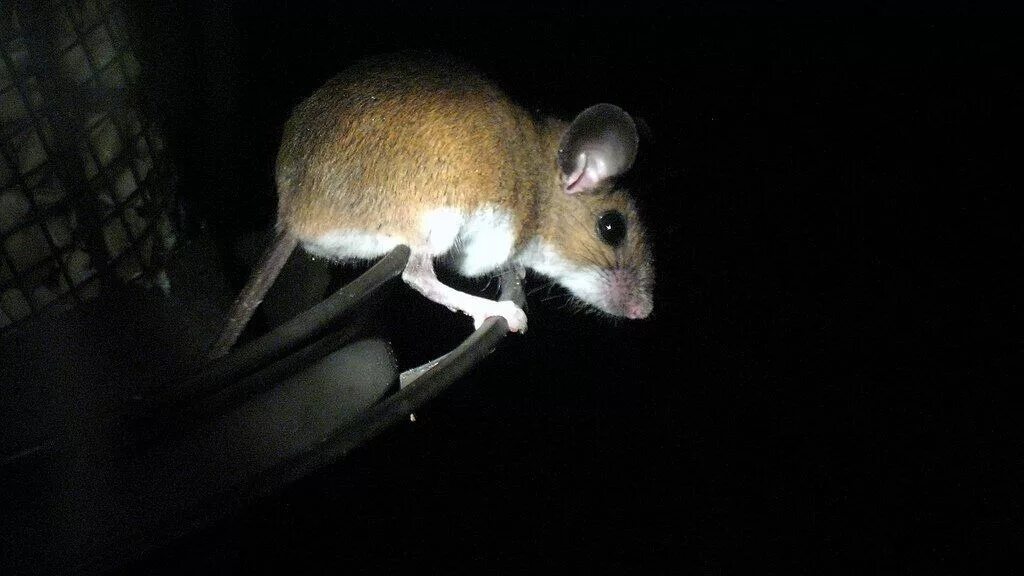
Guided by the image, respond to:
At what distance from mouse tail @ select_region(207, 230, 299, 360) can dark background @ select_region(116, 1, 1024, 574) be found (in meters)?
0.36

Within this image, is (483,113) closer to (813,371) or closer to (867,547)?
(813,371)

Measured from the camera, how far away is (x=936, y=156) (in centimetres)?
141

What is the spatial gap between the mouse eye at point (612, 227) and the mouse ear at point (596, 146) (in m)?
0.06

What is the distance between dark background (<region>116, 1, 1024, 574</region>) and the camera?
4.02 ft

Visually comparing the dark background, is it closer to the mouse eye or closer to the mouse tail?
the mouse eye

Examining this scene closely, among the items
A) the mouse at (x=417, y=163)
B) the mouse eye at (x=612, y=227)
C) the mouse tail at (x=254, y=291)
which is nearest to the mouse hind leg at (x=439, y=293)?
the mouse at (x=417, y=163)

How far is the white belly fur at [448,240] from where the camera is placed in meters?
0.96

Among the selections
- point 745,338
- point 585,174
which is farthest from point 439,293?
point 745,338

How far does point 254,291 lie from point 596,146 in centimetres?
50

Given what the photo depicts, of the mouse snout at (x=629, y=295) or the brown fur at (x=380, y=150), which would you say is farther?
the mouse snout at (x=629, y=295)

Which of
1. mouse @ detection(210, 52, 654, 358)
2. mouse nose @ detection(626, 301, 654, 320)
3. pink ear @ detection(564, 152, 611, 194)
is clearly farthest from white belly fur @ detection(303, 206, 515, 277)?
mouse nose @ detection(626, 301, 654, 320)

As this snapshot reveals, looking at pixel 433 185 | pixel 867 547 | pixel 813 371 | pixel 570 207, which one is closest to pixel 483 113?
pixel 433 185

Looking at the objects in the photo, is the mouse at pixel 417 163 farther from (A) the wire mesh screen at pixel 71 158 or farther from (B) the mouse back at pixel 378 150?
(A) the wire mesh screen at pixel 71 158

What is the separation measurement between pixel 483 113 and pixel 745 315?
843 millimetres
